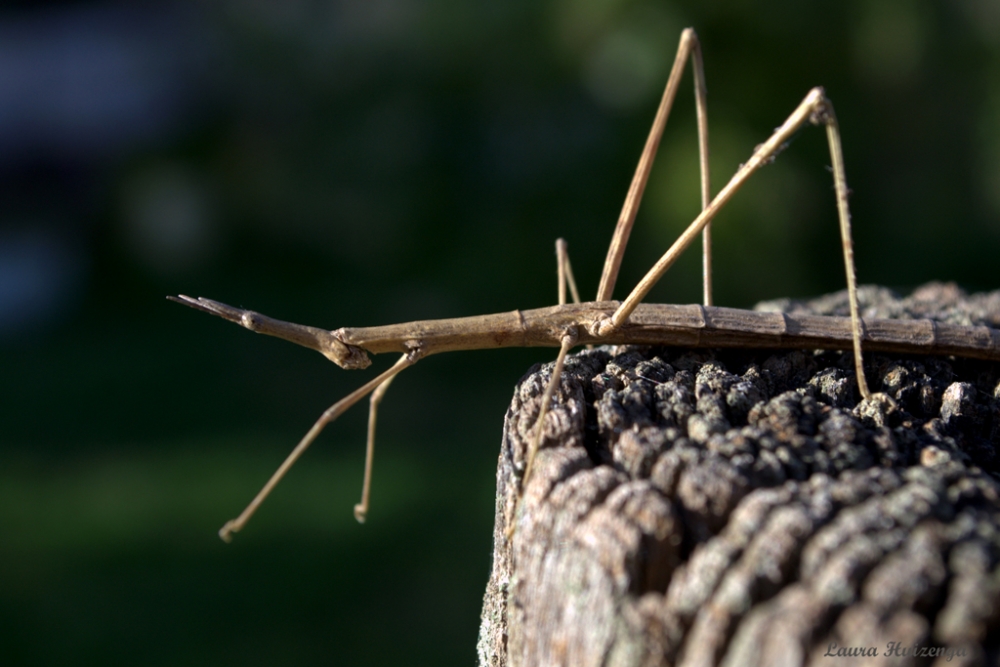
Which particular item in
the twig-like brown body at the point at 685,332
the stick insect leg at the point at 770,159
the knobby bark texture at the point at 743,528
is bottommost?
the knobby bark texture at the point at 743,528

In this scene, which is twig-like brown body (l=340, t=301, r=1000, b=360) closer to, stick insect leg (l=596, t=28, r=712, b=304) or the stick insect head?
the stick insect head

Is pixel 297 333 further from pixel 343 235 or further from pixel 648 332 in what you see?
pixel 343 235

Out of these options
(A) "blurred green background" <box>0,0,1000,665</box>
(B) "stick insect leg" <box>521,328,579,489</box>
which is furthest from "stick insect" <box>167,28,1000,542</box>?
(A) "blurred green background" <box>0,0,1000,665</box>

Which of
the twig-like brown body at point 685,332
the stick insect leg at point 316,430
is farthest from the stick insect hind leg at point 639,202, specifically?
the stick insect leg at point 316,430

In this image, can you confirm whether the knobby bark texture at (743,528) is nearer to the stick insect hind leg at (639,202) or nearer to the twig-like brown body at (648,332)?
the twig-like brown body at (648,332)

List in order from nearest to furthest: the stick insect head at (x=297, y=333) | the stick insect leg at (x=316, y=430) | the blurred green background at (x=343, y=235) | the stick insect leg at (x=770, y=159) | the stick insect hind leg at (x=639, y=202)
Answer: the stick insect leg at (x=770, y=159) → the stick insect leg at (x=316, y=430) → the stick insect head at (x=297, y=333) → the stick insect hind leg at (x=639, y=202) → the blurred green background at (x=343, y=235)

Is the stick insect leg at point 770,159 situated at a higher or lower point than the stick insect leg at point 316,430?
higher

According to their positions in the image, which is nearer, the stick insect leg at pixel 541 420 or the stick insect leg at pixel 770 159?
the stick insect leg at pixel 541 420
